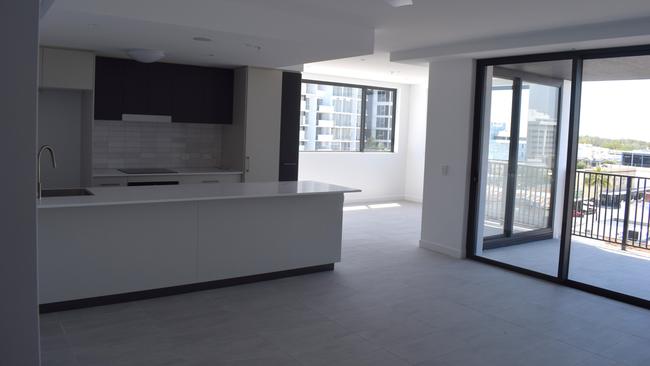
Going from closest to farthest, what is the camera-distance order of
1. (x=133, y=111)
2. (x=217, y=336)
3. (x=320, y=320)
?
(x=217, y=336) → (x=320, y=320) → (x=133, y=111)

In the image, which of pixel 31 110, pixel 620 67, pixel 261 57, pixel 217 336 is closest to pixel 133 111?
pixel 261 57

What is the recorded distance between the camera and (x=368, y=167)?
33.0ft

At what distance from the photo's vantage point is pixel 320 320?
3.86m

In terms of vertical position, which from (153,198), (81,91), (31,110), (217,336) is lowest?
(217,336)

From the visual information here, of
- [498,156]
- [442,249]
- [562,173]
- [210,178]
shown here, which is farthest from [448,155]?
[210,178]

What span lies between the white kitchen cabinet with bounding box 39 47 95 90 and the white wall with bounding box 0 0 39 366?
13.7ft

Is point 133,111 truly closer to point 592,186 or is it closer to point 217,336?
point 217,336

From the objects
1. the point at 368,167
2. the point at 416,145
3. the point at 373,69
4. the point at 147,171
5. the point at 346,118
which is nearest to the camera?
the point at 147,171

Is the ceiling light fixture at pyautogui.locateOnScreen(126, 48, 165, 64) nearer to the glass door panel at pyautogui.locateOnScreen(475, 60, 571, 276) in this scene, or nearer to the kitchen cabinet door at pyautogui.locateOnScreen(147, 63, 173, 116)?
the kitchen cabinet door at pyautogui.locateOnScreen(147, 63, 173, 116)

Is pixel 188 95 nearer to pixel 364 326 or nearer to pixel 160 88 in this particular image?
pixel 160 88

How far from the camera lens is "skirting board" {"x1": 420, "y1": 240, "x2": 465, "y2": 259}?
6.02 meters

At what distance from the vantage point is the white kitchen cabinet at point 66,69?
531 centimetres

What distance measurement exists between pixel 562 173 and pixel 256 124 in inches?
146

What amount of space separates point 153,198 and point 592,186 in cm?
480
